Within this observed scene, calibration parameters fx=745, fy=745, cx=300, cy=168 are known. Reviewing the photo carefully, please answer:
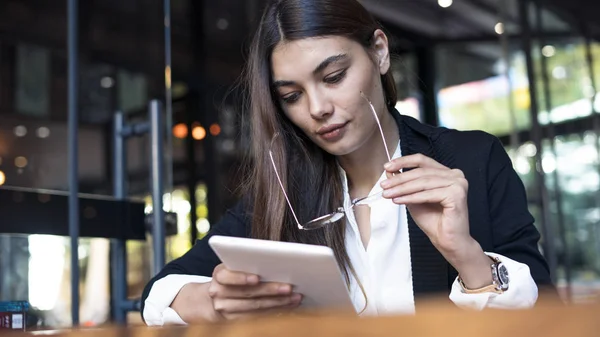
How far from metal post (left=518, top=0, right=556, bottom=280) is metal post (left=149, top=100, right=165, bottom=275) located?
321 centimetres

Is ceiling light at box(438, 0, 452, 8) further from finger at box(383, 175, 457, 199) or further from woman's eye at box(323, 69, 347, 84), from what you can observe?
finger at box(383, 175, 457, 199)

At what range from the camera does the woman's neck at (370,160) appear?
1.54 m

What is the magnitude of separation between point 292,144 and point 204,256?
30cm

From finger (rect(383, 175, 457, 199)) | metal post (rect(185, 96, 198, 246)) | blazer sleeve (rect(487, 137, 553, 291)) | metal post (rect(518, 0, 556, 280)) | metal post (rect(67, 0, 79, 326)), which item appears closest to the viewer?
finger (rect(383, 175, 457, 199))

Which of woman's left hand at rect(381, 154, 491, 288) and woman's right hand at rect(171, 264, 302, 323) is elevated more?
woman's left hand at rect(381, 154, 491, 288)

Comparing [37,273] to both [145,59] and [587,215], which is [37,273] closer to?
[145,59]

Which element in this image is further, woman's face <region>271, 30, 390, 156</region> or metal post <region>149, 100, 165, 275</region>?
metal post <region>149, 100, 165, 275</region>

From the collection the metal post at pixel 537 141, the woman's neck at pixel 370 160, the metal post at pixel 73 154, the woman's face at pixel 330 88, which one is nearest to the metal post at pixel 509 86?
the metal post at pixel 537 141

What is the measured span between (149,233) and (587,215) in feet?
11.6

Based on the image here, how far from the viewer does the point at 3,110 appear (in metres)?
2.03

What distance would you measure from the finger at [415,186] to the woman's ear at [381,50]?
1.59ft

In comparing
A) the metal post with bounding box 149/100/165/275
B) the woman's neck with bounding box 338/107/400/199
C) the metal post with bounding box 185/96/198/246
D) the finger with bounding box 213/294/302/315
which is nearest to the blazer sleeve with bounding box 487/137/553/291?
the woman's neck with bounding box 338/107/400/199

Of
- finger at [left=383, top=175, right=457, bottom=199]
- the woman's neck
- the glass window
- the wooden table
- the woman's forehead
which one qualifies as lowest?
the wooden table

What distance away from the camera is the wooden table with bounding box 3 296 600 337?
31cm
